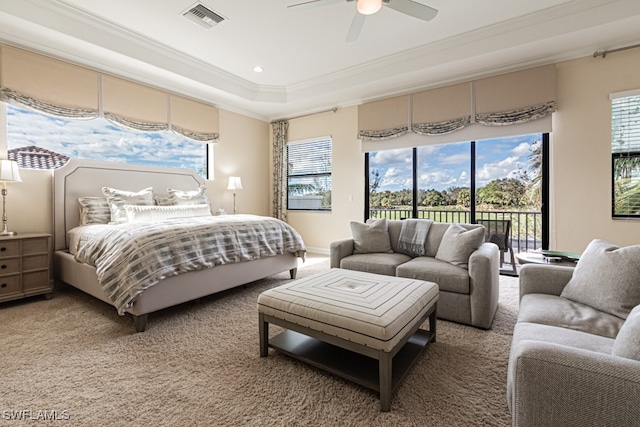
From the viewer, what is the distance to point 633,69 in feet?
11.1

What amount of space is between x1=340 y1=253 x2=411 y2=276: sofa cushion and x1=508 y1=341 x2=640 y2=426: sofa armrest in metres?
1.90

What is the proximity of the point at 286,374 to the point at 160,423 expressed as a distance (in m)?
0.69

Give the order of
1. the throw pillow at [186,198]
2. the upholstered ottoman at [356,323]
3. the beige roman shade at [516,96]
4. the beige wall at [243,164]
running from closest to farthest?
the upholstered ottoman at [356,323] < the beige roman shade at [516,96] < the throw pillow at [186,198] < the beige wall at [243,164]

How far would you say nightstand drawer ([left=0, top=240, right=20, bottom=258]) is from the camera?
9.53 feet

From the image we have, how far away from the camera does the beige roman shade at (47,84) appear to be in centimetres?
328

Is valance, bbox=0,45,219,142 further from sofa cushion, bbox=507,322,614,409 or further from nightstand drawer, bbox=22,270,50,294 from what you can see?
sofa cushion, bbox=507,322,614,409

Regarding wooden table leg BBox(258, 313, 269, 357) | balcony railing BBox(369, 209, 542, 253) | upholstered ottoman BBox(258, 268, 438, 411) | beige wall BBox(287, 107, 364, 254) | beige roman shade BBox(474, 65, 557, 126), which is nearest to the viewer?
upholstered ottoman BBox(258, 268, 438, 411)

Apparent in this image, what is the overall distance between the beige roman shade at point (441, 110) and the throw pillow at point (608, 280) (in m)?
3.02

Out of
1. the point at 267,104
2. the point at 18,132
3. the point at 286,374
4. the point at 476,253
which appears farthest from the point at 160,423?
the point at 267,104

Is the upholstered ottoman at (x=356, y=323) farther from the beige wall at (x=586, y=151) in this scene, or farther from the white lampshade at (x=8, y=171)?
the white lampshade at (x=8, y=171)

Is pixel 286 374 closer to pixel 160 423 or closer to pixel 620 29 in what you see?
pixel 160 423

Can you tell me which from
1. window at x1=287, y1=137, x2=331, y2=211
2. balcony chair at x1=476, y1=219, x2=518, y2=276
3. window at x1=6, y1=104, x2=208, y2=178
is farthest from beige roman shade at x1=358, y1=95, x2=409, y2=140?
window at x1=6, y1=104, x2=208, y2=178

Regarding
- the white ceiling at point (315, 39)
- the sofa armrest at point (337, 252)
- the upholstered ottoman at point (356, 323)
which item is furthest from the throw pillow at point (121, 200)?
the upholstered ottoman at point (356, 323)

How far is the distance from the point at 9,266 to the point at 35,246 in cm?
Result: 26
